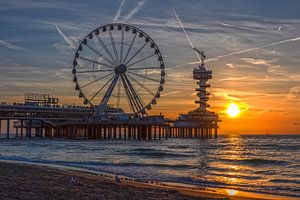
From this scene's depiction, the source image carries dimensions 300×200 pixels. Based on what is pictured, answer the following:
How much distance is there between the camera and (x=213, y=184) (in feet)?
59.4

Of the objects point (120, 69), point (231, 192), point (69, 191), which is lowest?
point (231, 192)

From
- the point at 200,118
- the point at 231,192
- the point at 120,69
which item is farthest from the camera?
the point at 200,118

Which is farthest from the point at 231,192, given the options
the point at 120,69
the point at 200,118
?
the point at 200,118

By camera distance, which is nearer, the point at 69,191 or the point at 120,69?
the point at 69,191

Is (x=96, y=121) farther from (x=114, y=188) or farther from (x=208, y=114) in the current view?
(x=114, y=188)

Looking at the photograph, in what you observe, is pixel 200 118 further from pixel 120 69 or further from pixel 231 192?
pixel 231 192

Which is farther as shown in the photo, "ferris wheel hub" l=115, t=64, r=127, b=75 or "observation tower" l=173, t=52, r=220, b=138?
"observation tower" l=173, t=52, r=220, b=138

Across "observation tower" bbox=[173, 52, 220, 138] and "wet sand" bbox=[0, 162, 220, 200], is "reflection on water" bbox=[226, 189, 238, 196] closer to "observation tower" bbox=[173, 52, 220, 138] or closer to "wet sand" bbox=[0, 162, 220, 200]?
"wet sand" bbox=[0, 162, 220, 200]

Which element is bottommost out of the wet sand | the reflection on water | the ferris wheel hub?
the reflection on water

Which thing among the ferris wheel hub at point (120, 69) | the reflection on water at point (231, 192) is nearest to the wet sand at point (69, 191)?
the reflection on water at point (231, 192)

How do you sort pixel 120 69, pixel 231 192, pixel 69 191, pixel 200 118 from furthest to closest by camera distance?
1. pixel 200 118
2. pixel 120 69
3. pixel 231 192
4. pixel 69 191

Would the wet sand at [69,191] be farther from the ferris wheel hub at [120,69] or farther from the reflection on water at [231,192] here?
the ferris wheel hub at [120,69]

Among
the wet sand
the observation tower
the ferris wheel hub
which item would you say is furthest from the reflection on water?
the observation tower

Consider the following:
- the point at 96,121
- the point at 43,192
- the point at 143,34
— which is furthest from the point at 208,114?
the point at 43,192
